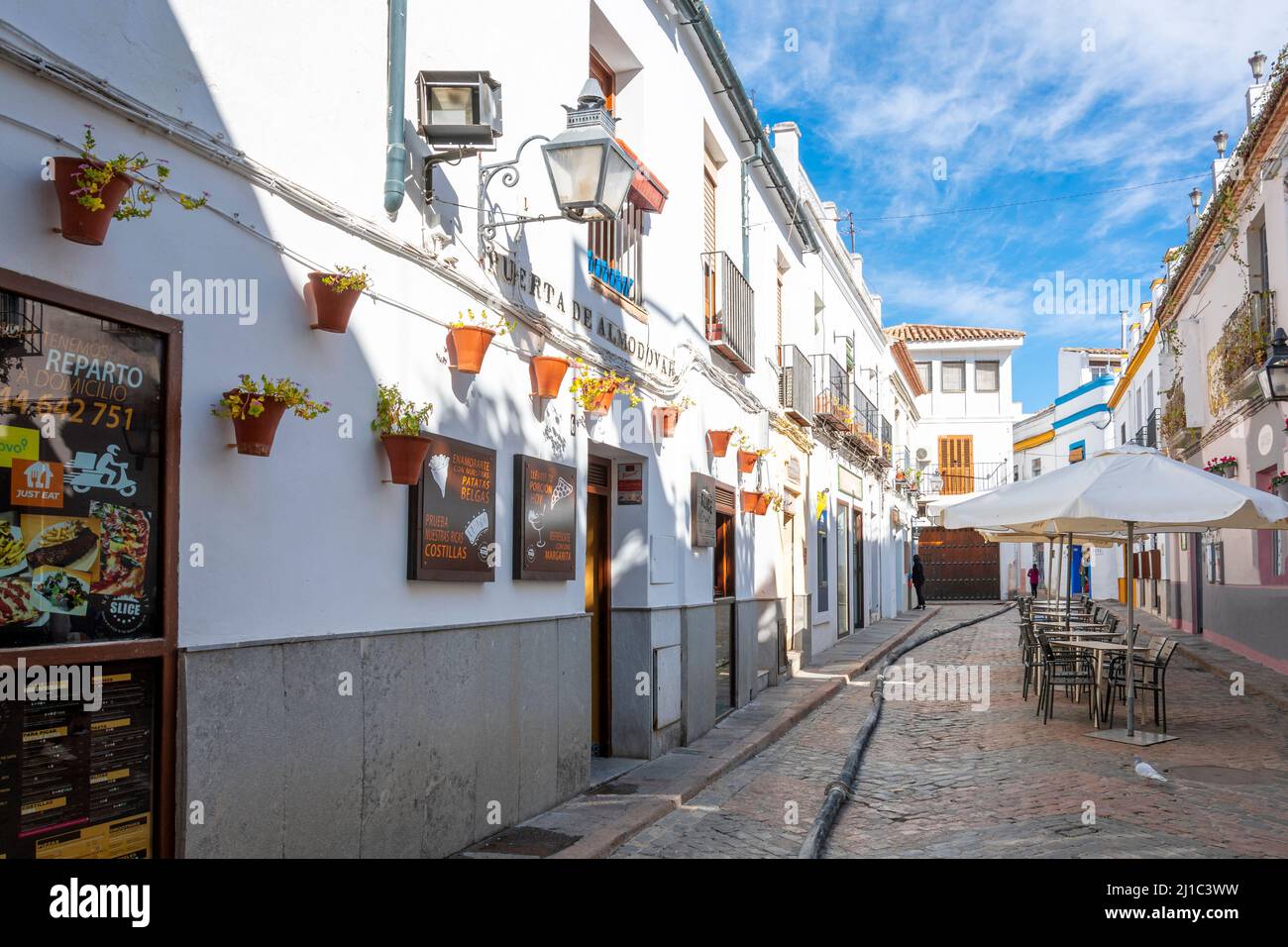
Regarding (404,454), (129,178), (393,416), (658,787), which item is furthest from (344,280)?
(658,787)

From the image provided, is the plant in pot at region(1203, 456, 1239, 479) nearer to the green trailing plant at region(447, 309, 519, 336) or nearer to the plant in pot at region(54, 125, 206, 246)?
the green trailing plant at region(447, 309, 519, 336)

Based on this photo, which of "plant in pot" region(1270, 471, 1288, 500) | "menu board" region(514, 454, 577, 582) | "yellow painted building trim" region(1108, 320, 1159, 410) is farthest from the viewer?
"yellow painted building trim" region(1108, 320, 1159, 410)

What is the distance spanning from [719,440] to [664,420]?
6.06 ft

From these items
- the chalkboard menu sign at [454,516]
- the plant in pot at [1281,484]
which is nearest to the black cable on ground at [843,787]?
the chalkboard menu sign at [454,516]

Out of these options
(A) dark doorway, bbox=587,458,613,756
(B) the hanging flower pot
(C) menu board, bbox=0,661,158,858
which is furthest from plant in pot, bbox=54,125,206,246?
(B) the hanging flower pot

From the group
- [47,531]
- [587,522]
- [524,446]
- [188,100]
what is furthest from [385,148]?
[587,522]

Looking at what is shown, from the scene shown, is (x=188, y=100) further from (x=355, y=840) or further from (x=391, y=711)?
(x=355, y=840)

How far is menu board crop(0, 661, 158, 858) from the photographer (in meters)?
3.39

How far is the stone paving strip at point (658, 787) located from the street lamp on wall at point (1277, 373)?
228 inches

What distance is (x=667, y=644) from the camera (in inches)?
373

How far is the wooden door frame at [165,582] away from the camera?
3.71 meters

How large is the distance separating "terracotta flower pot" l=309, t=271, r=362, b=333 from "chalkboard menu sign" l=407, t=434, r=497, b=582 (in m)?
0.87

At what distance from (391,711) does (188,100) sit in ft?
9.10

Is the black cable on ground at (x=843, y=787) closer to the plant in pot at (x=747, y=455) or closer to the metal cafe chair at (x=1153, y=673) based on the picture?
the metal cafe chair at (x=1153, y=673)
